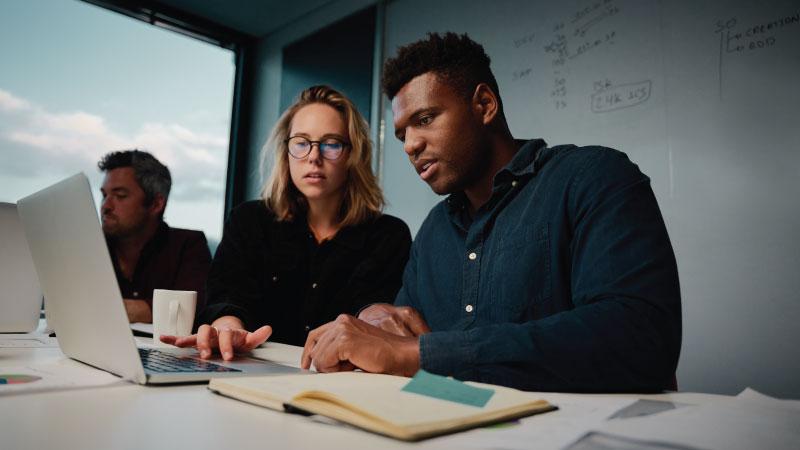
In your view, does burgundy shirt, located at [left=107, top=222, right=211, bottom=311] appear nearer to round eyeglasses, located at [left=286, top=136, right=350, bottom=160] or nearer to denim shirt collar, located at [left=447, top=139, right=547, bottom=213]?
round eyeglasses, located at [left=286, top=136, right=350, bottom=160]

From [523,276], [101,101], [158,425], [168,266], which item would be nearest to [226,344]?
[158,425]

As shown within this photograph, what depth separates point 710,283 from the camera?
1.75 m

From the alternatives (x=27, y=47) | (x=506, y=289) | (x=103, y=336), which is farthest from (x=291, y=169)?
(x=27, y=47)

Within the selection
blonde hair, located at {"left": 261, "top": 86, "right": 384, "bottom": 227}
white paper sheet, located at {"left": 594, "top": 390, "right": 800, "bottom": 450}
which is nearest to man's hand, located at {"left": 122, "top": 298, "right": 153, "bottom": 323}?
blonde hair, located at {"left": 261, "top": 86, "right": 384, "bottom": 227}

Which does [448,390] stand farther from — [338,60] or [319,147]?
[338,60]

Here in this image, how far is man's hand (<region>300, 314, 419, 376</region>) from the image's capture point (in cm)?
75

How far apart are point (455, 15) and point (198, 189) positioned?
1912mm

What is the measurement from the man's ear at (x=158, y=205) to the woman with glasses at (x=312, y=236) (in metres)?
0.94

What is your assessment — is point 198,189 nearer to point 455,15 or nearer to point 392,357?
point 455,15

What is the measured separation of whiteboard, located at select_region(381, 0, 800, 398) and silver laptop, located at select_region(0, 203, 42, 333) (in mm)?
1864

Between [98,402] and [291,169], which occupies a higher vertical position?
[291,169]

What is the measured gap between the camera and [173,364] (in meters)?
0.80

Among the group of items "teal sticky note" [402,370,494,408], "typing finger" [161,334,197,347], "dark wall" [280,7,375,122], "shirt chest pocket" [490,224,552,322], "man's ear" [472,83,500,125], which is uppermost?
"dark wall" [280,7,375,122]

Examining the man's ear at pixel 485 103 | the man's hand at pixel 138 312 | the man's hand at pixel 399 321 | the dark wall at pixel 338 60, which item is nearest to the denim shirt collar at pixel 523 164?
the man's ear at pixel 485 103
